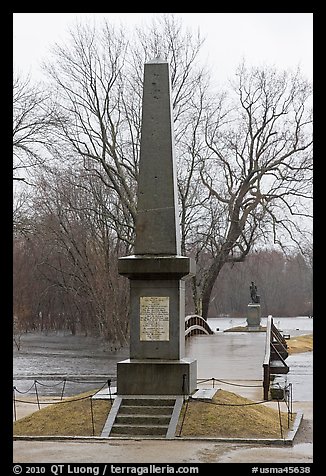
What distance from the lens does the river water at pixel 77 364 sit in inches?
973

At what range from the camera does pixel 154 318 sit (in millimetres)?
15125

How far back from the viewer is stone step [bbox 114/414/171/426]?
13.9 m

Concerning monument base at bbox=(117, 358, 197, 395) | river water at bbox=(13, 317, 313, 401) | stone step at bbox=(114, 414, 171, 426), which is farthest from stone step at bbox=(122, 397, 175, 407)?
river water at bbox=(13, 317, 313, 401)

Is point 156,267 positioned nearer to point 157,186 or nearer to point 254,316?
point 157,186

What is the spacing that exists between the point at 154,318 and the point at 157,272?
0.85 m

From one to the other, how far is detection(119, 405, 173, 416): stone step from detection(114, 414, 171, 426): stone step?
0.64ft

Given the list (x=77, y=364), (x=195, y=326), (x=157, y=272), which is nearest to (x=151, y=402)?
(x=157, y=272)

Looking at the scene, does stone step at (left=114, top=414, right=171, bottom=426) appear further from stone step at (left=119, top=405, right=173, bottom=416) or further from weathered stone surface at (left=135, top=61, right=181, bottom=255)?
weathered stone surface at (left=135, top=61, right=181, bottom=255)

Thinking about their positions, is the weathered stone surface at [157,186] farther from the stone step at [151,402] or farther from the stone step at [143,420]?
the stone step at [143,420]

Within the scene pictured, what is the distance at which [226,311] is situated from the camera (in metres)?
85.2

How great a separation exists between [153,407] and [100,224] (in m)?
30.5

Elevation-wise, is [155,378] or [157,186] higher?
[157,186]
